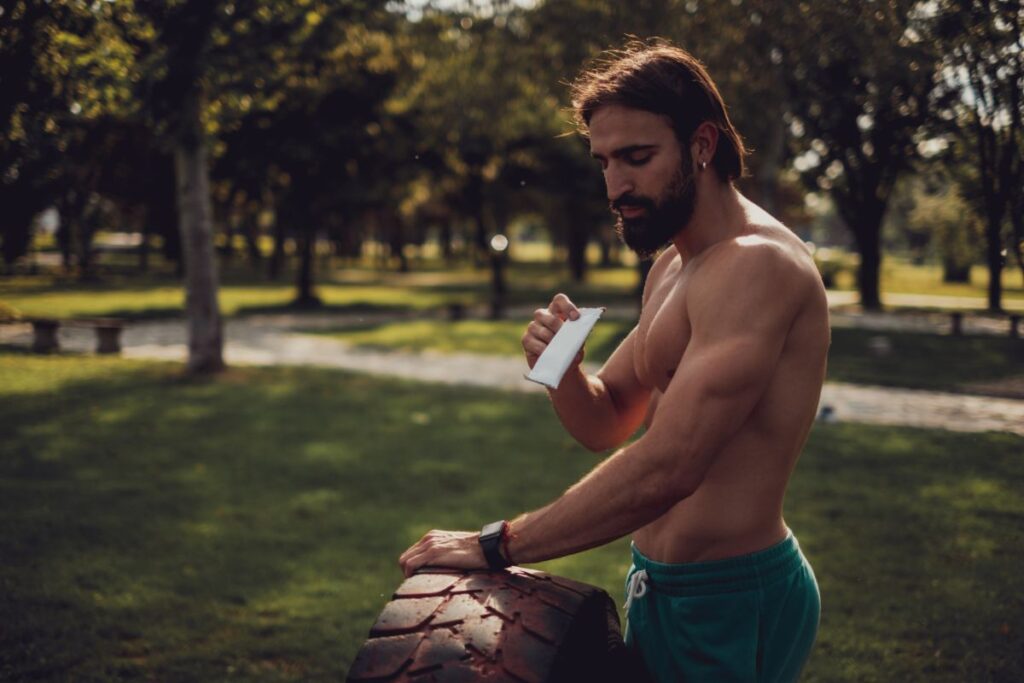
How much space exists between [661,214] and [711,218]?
133 millimetres

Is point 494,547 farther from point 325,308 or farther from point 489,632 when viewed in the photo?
point 325,308

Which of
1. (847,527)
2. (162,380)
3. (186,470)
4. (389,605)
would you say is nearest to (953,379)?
(847,527)

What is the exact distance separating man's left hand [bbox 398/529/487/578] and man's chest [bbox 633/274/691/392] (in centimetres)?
59

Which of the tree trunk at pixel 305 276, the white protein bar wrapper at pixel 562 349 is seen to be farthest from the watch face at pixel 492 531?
the tree trunk at pixel 305 276

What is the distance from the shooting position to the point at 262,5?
5.24m

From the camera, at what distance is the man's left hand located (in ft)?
6.50

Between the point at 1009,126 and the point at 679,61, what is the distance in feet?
5.20

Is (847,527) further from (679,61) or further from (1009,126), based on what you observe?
(679,61)

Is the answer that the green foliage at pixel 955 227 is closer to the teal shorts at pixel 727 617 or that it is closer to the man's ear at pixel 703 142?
the man's ear at pixel 703 142

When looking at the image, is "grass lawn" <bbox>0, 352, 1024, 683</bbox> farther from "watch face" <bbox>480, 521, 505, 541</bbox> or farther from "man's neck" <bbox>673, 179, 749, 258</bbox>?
"watch face" <bbox>480, 521, 505, 541</bbox>

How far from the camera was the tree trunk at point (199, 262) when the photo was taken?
11859mm

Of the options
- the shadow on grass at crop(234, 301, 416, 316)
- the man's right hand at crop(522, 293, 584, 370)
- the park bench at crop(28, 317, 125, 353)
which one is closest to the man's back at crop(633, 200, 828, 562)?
the man's right hand at crop(522, 293, 584, 370)

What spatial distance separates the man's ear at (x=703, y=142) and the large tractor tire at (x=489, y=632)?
991 millimetres

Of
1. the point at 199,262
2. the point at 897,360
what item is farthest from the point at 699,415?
the point at 897,360
